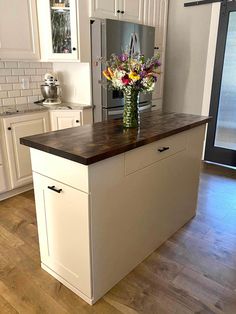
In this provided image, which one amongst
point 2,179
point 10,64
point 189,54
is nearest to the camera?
point 2,179

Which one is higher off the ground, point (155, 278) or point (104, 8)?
point (104, 8)

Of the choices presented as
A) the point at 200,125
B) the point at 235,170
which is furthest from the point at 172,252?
the point at 235,170

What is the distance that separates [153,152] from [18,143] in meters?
1.68

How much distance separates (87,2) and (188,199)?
2237mm

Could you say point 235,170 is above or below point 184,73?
below

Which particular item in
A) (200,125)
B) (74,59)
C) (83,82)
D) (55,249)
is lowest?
(55,249)

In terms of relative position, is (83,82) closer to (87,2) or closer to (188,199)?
(87,2)

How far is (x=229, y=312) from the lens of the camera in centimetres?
156

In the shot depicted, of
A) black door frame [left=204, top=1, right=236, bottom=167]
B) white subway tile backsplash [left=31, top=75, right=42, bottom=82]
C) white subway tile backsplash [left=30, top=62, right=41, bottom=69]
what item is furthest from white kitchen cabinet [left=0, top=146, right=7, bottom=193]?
black door frame [left=204, top=1, right=236, bottom=167]

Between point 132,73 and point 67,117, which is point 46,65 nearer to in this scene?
point 67,117

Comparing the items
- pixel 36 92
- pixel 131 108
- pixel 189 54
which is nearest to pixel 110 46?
pixel 36 92

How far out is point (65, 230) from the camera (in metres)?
1.60

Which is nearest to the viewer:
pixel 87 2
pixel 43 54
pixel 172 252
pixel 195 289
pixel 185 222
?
pixel 195 289

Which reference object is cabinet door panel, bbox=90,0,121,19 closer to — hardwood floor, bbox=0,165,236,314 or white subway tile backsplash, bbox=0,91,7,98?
white subway tile backsplash, bbox=0,91,7,98
